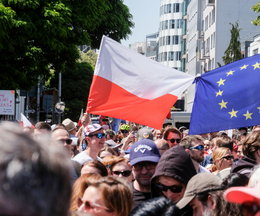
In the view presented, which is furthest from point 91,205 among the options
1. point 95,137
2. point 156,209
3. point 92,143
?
point 95,137

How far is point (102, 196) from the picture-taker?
3.85 meters

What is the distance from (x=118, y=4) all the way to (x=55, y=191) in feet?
141

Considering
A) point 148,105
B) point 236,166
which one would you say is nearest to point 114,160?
point 236,166

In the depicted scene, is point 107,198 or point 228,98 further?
point 228,98

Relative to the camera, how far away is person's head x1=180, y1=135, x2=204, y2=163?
25.3 feet

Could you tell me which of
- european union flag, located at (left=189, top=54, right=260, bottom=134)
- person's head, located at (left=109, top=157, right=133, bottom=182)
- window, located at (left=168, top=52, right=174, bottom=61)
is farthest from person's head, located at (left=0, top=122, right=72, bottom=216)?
window, located at (left=168, top=52, right=174, bottom=61)

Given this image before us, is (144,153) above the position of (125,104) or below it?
below

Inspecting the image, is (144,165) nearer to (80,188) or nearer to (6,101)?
(80,188)

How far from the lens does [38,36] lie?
83.9 ft

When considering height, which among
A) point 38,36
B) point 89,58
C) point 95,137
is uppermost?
point 89,58

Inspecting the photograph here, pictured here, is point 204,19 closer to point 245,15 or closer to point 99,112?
point 245,15

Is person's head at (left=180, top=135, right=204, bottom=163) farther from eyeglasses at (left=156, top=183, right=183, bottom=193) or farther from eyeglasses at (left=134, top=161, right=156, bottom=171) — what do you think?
eyeglasses at (left=156, top=183, right=183, bottom=193)

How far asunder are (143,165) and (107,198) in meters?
1.98

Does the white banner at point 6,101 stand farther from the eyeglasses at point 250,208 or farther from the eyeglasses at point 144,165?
Answer: the eyeglasses at point 250,208
